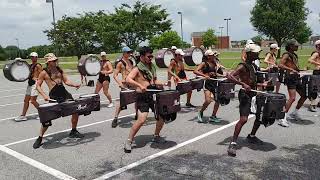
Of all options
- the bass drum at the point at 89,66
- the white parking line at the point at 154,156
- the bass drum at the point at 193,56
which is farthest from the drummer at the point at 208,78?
the bass drum at the point at 89,66

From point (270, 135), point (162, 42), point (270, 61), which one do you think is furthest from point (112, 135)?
point (162, 42)

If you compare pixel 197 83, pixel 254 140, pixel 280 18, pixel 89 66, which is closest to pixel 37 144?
pixel 254 140

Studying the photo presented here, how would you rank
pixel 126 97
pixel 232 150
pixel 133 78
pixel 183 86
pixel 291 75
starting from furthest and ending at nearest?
pixel 183 86
pixel 291 75
pixel 126 97
pixel 133 78
pixel 232 150

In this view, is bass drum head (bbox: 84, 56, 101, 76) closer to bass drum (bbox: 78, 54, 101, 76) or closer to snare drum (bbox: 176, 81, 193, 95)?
bass drum (bbox: 78, 54, 101, 76)

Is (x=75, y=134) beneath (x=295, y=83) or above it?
beneath

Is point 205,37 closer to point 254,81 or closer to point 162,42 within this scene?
point 162,42

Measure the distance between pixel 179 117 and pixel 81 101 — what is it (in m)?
3.10

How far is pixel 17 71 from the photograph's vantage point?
10398 mm

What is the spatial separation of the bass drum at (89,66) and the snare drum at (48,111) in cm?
683

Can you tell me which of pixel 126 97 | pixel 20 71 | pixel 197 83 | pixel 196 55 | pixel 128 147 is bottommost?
pixel 128 147

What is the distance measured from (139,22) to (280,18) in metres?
20.8

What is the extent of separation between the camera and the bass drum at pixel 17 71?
1034 centimetres

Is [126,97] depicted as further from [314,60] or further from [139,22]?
[139,22]

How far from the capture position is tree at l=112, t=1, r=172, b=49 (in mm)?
36094
